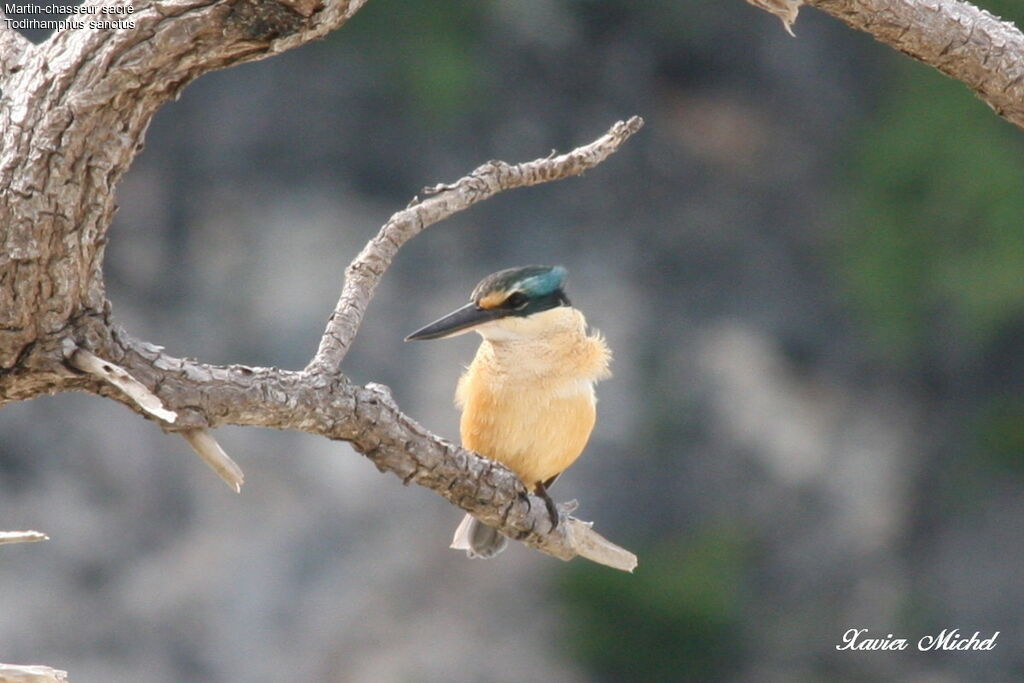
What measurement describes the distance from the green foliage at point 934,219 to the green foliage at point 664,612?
61.7 inches

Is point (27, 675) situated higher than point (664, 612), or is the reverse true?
point (664, 612)

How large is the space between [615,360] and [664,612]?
1.26 meters

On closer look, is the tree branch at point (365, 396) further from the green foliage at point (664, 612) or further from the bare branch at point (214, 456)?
the green foliage at point (664, 612)

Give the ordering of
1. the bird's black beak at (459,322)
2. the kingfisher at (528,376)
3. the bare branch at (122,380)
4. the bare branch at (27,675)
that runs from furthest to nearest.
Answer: the kingfisher at (528,376)
the bird's black beak at (459,322)
the bare branch at (27,675)
the bare branch at (122,380)

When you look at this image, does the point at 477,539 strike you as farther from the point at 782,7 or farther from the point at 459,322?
the point at 782,7

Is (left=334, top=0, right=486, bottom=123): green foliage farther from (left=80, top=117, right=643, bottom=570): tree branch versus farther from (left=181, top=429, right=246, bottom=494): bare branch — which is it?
(left=181, top=429, right=246, bottom=494): bare branch

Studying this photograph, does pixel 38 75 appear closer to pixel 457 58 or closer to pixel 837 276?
pixel 457 58

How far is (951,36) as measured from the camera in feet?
6.59

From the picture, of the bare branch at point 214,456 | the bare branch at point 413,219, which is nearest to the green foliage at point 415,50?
the bare branch at point 413,219

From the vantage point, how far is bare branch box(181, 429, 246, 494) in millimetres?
1678

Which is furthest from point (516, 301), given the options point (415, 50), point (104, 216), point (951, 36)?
point (415, 50)

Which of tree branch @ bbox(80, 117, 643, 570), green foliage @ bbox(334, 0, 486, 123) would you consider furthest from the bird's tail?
green foliage @ bbox(334, 0, 486, 123)

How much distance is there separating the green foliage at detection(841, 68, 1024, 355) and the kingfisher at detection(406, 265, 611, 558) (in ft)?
14.9

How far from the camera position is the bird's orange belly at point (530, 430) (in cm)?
258
